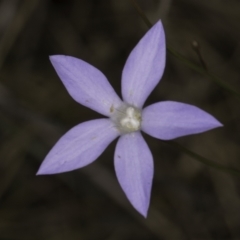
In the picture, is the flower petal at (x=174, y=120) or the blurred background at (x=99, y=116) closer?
the flower petal at (x=174, y=120)

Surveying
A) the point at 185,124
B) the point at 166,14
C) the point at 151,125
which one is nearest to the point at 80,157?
the point at 151,125

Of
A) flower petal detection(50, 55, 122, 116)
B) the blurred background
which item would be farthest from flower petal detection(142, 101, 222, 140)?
the blurred background

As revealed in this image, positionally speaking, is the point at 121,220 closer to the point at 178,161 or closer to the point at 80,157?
the point at 178,161

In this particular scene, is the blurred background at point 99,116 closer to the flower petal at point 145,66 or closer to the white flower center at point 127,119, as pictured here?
the white flower center at point 127,119

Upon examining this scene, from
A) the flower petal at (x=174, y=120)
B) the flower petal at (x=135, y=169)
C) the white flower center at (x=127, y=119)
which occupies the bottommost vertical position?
the flower petal at (x=135, y=169)

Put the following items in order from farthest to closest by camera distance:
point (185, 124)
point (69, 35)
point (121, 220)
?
point (69, 35)
point (121, 220)
point (185, 124)

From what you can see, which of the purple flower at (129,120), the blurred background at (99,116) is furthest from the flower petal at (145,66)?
the blurred background at (99,116)
